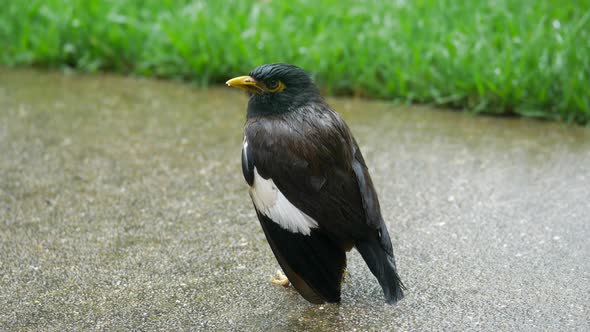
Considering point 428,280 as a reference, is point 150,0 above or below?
above

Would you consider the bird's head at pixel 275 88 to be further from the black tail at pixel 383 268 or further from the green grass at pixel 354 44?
the green grass at pixel 354 44

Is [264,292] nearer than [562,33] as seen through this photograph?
Yes

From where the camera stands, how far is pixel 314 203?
10.4 ft

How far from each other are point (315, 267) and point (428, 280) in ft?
2.11

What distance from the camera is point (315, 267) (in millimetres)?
3154

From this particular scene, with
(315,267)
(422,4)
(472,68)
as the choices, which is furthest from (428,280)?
(422,4)

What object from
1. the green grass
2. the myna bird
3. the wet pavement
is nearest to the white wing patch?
the myna bird

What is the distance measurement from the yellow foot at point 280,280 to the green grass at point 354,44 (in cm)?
257

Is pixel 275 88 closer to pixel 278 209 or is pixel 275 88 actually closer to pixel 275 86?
pixel 275 86

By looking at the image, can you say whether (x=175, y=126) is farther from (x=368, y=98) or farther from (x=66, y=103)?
(x=368, y=98)

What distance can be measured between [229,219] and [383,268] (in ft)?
4.23

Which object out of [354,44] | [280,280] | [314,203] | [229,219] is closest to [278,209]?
[314,203]

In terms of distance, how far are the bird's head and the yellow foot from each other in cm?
74

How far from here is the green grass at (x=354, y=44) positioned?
18.0 ft
